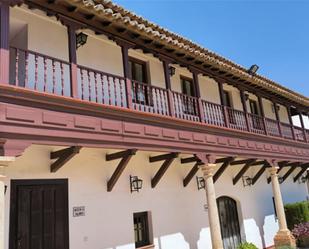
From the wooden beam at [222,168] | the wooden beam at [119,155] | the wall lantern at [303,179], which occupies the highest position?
the wooden beam at [119,155]

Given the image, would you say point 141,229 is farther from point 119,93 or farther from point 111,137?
point 119,93

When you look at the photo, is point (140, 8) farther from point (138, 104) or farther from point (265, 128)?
point (265, 128)

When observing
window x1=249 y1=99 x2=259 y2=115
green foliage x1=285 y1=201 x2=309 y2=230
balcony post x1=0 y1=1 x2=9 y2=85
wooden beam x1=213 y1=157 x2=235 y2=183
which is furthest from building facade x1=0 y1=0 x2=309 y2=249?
green foliage x1=285 y1=201 x2=309 y2=230

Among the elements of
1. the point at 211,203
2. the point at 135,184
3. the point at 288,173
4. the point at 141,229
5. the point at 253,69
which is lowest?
the point at 141,229

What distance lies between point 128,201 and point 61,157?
2524mm

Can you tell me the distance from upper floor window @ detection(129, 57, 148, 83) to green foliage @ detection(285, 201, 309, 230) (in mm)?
8595

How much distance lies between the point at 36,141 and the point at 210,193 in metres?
4.89

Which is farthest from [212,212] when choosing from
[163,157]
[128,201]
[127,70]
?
[127,70]

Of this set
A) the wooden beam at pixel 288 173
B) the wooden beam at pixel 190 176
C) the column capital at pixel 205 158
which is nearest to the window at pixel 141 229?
Answer: the wooden beam at pixel 190 176

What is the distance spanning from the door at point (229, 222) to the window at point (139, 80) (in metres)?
4.92

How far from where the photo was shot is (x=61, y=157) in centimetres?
680

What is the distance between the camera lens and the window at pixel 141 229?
8672 millimetres

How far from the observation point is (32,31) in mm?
7281

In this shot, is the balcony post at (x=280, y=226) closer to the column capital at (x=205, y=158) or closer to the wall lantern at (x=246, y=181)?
the wall lantern at (x=246, y=181)
